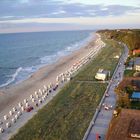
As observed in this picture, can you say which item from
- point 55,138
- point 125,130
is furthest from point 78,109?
point 125,130

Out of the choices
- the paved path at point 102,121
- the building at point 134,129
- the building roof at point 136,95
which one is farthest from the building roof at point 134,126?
the building roof at point 136,95

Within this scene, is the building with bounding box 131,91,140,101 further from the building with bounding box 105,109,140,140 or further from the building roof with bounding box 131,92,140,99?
the building with bounding box 105,109,140,140

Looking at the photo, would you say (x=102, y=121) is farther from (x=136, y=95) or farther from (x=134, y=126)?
(x=136, y=95)

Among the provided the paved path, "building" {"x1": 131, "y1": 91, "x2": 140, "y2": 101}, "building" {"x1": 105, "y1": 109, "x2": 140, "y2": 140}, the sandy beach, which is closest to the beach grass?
the paved path

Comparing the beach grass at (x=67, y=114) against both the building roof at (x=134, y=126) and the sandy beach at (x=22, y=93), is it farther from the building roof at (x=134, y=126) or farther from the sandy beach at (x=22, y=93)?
the building roof at (x=134, y=126)

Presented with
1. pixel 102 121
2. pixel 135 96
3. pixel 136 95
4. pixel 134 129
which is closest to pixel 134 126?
pixel 134 129

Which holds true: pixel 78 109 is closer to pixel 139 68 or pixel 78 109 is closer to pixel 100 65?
pixel 139 68
